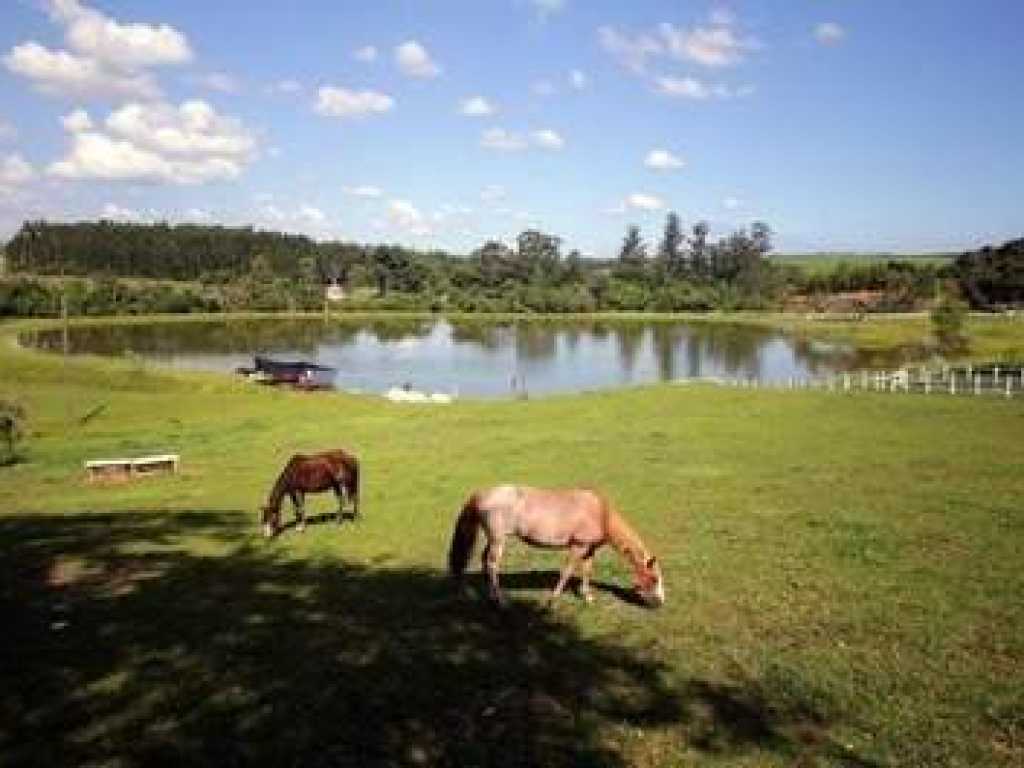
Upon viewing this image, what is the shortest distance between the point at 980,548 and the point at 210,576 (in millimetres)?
13237

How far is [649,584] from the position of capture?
14.8 m

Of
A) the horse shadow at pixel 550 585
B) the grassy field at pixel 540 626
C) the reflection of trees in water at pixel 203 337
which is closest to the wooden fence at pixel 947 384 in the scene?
the grassy field at pixel 540 626

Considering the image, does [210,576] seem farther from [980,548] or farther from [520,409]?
[520,409]

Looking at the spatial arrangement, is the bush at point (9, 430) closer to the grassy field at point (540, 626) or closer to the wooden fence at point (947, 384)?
the grassy field at point (540, 626)

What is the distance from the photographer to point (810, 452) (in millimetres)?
30188

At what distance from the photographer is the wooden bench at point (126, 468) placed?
31.9 metres

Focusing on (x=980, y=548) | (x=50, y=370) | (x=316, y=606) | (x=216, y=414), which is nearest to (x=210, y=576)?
(x=316, y=606)

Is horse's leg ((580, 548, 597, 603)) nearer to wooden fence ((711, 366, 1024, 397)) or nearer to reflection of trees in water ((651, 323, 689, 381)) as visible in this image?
wooden fence ((711, 366, 1024, 397))

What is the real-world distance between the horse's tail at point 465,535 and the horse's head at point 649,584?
2.46 metres

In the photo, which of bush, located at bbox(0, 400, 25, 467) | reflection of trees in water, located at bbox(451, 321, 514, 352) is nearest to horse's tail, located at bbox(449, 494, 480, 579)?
bush, located at bbox(0, 400, 25, 467)

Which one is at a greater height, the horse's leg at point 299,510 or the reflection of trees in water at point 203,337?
the horse's leg at point 299,510

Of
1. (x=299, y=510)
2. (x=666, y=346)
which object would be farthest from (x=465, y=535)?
(x=666, y=346)

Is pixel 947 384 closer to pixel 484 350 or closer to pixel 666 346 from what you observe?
pixel 484 350

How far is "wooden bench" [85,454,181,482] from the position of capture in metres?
31.9
